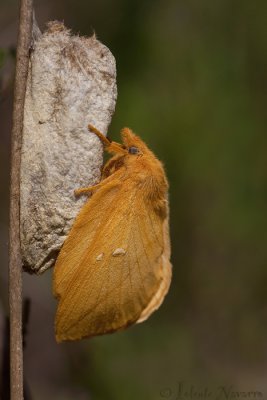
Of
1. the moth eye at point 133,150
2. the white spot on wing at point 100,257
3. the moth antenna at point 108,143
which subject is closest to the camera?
the moth antenna at point 108,143

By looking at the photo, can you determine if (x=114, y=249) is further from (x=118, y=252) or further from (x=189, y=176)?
(x=189, y=176)

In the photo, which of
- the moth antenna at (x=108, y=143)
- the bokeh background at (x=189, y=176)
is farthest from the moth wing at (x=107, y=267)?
the bokeh background at (x=189, y=176)

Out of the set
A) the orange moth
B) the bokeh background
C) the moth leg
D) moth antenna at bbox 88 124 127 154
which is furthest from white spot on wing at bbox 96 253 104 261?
the bokeh background

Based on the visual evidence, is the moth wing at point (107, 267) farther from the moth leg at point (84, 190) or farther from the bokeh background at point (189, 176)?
the bokeh background at point (189, 176)

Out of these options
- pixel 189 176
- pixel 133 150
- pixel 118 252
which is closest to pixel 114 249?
pixel 118 252

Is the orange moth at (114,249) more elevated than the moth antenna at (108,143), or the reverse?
the moth antenna at (108,143)

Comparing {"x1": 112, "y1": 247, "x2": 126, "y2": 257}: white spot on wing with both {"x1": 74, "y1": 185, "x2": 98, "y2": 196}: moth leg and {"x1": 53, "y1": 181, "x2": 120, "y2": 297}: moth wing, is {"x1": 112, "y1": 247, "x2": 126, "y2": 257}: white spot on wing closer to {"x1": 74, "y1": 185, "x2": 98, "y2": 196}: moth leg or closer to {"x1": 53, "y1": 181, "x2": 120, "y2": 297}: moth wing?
{"x1": 53, "y1": 181, "x2": 120, "y2": 297}: moth wing

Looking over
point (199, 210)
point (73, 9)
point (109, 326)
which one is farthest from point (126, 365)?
point (73, 9)

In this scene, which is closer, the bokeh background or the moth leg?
the moth leg
